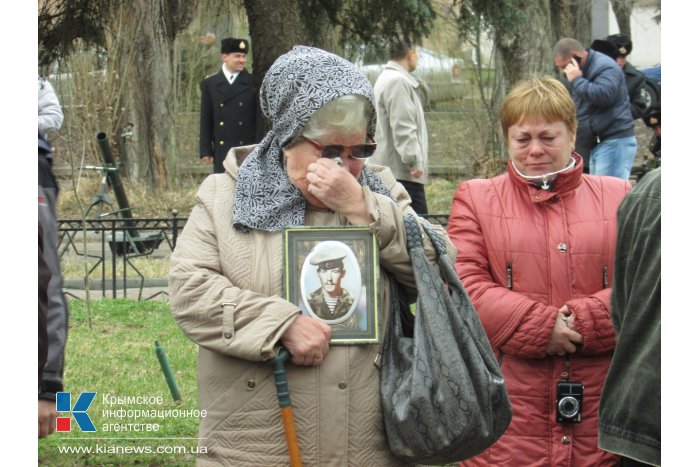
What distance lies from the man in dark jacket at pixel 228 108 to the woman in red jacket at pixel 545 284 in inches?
267

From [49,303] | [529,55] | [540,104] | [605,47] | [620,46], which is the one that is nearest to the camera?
[49,303]

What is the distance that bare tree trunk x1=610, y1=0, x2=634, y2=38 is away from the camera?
14570mm

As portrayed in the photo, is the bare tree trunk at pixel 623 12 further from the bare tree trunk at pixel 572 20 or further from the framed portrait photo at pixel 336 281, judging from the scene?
the framed portrait photo at pixel 336 281

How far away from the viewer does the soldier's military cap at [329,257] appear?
296 centimetres

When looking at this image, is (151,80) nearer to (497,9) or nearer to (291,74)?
(497,9)

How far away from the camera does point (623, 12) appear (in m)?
14.8

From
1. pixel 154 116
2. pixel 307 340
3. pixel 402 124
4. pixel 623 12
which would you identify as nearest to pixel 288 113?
pixel 307 340

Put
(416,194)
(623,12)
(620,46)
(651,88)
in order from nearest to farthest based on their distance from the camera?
(416,194), (620,46), (651,88), (623,12)

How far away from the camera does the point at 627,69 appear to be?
35.4 feet

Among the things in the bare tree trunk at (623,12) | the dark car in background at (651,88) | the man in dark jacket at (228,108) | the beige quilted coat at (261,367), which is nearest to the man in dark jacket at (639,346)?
the beige quilted coat at (261,367)

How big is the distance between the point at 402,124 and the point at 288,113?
18.0ft

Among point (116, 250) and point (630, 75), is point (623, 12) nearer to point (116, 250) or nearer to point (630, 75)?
Answer: point (630, 75)

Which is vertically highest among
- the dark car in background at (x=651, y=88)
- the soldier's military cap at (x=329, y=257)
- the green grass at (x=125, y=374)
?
the dark car in background at (x=651, y=88)

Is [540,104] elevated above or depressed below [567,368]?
above
